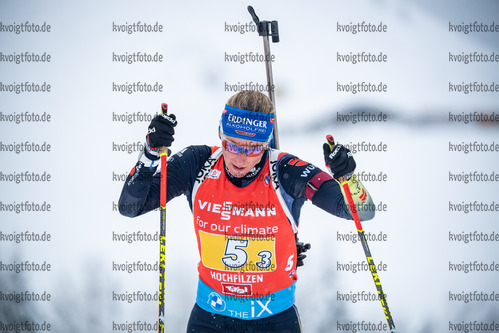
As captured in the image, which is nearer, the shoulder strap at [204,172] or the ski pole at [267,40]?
the shoulder strap at [204,172]

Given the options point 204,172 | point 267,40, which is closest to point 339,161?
point 204,172

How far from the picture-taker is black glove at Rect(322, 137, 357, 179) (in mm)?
2201

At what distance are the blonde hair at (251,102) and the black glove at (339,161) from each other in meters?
0.39

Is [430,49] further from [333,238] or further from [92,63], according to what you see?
[92,63]

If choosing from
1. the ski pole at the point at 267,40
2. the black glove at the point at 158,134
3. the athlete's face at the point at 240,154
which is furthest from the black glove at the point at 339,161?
the black glove at the point at 158,134

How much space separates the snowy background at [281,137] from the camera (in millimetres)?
6523

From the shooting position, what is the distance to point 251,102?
7.46 ft

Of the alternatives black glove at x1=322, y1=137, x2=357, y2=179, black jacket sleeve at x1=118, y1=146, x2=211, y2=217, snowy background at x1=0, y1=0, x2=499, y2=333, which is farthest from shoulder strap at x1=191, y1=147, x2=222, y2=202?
snowy background at x1=0, y1=0, x2=499, y2=333

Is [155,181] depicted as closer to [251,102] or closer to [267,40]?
[251,102]

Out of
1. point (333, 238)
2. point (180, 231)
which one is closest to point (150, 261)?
point (180, 231)

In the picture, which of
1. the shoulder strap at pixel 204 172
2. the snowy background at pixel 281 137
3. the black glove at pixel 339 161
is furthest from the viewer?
the snowy background at pixel 281 137

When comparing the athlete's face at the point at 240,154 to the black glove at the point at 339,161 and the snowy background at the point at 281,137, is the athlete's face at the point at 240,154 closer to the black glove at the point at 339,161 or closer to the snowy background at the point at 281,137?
the black glove at the point at 339,161


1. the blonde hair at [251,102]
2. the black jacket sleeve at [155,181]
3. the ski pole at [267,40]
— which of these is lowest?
the black jacket sleeve at [155,181]

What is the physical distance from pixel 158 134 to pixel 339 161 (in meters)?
0.97
